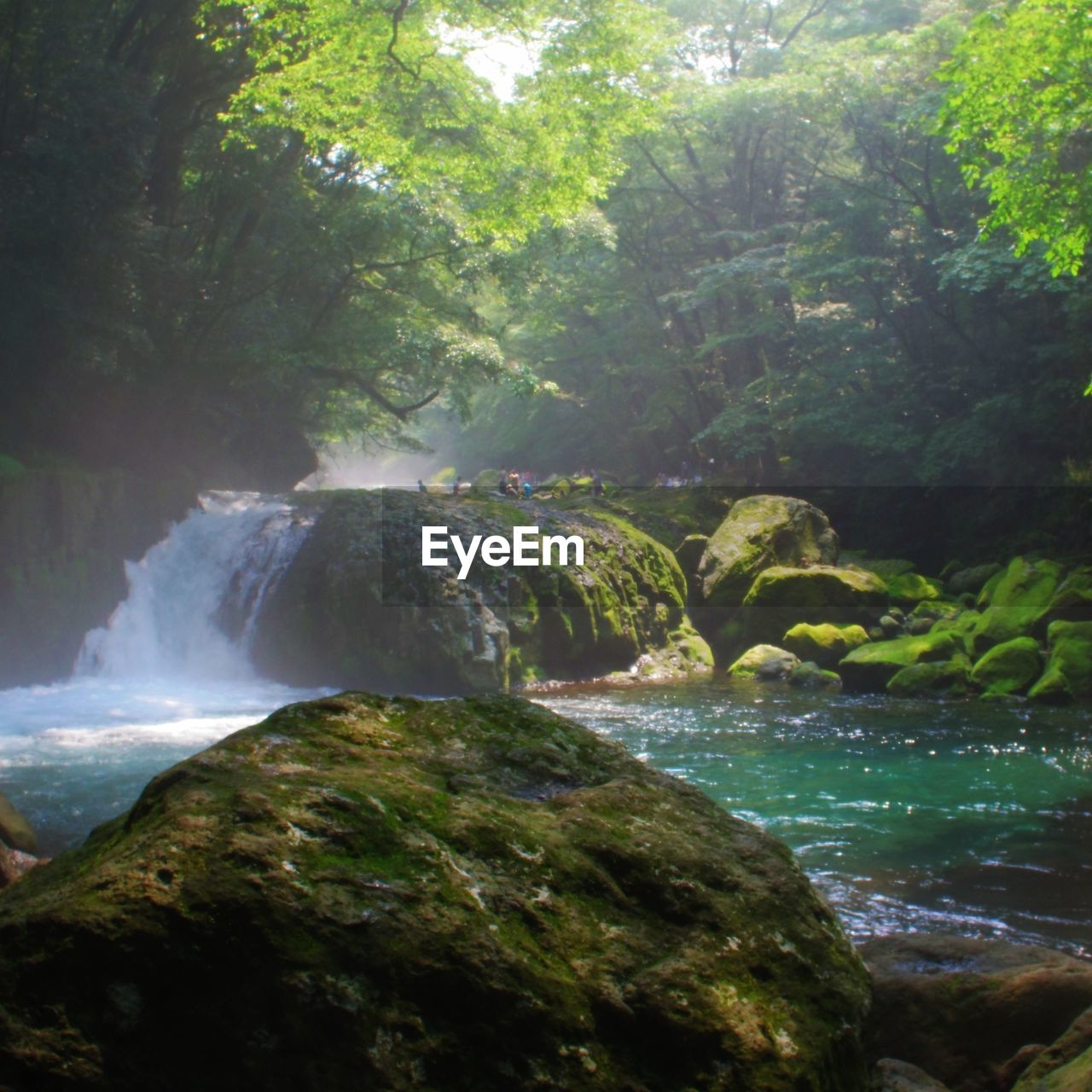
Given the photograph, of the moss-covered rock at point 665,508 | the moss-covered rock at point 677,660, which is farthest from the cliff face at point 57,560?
the moss-covered rock at point 677,660

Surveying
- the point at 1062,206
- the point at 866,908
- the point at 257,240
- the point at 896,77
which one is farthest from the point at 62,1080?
the point at 896,77

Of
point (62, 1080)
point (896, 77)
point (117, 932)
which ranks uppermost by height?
point (896, 77)

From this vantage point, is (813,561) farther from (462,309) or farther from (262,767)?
(262,767)

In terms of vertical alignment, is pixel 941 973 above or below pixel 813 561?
below

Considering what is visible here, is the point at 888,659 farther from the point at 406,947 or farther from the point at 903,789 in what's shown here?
the point at 406,947

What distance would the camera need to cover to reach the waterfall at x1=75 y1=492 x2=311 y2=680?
17641 mm

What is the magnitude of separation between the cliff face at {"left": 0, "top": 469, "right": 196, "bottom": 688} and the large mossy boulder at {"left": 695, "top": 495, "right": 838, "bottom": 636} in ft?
38.4

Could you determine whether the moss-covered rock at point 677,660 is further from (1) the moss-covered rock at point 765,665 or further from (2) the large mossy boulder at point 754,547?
(2) the large mossy boulder at point 754,547

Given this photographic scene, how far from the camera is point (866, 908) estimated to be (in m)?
6.02

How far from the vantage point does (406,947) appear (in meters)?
2.47

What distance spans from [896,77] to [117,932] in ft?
93.4

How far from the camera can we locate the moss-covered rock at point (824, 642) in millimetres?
17516

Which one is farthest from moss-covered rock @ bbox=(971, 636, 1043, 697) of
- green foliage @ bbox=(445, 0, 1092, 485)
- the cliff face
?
the cliff face

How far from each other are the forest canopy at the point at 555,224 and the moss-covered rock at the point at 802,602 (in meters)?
6.10
